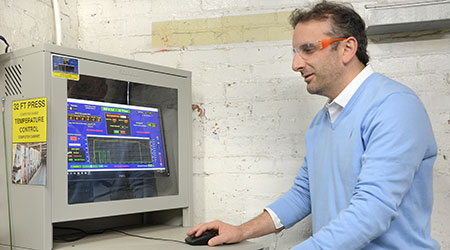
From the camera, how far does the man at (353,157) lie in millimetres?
1214

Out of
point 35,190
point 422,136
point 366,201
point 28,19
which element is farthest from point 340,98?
point 28,19

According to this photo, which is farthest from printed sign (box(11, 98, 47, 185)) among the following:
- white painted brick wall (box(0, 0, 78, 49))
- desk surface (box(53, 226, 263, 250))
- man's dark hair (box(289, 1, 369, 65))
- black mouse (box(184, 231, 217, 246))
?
man's dark hair (box(289, 1, 369, 65))

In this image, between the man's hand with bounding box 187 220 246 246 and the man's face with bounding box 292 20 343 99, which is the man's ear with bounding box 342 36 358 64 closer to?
the man's face with bounding box 292 20 343 99

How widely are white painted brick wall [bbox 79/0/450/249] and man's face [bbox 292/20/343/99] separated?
1.37ft

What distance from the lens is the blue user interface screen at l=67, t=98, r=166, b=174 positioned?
1516 mm

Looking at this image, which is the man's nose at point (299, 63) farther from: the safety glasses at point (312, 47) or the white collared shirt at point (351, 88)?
the white collared shirt at point (351, 88)

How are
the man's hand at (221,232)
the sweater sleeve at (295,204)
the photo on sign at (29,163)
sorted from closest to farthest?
1. the photo on sign at (29,163)
2. the man's hand at (221,232)
3. the sweater sleeve at (295,204)

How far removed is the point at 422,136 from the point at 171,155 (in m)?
0.97

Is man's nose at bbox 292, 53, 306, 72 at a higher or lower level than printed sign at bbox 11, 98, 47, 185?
higher

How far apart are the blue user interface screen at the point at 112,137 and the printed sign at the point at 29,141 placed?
100 millimetres

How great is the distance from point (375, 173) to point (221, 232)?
0.57 meters

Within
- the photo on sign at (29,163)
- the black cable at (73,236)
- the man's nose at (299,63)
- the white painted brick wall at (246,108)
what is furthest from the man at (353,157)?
the photo on sign at (29,163)

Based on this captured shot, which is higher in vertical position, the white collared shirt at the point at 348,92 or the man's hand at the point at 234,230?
the white collared shirt at the point at 348,92

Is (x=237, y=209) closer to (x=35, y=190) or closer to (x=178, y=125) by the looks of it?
(x=178, y=125)
